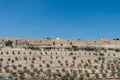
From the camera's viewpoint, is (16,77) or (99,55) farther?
(99,55)

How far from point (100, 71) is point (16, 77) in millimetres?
10354

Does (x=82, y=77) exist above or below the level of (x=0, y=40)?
below

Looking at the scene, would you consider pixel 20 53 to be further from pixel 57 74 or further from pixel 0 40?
pixel 0 40

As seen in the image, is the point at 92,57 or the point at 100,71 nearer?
the point at 100,71

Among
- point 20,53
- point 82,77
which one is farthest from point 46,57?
point 82,77

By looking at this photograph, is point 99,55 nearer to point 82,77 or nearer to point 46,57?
point 46,57

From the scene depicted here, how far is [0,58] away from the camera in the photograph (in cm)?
5981

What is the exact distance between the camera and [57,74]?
172ft

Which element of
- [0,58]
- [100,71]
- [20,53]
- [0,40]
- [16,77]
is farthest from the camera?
[0,40]

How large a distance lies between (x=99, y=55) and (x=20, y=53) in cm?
1040

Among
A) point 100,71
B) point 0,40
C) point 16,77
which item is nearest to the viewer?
point 16,77

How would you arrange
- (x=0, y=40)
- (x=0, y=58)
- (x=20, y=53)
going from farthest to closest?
1. (x=0, y=40)
2. (x=20, y=53)
3. (x=0, y=58)

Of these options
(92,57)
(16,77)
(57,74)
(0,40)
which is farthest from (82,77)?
(0,40)

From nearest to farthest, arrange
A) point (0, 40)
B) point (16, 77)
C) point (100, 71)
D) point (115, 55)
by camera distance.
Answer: point (16, 77) < point (100, 71) < point (115, 55) < point (0, 40)
